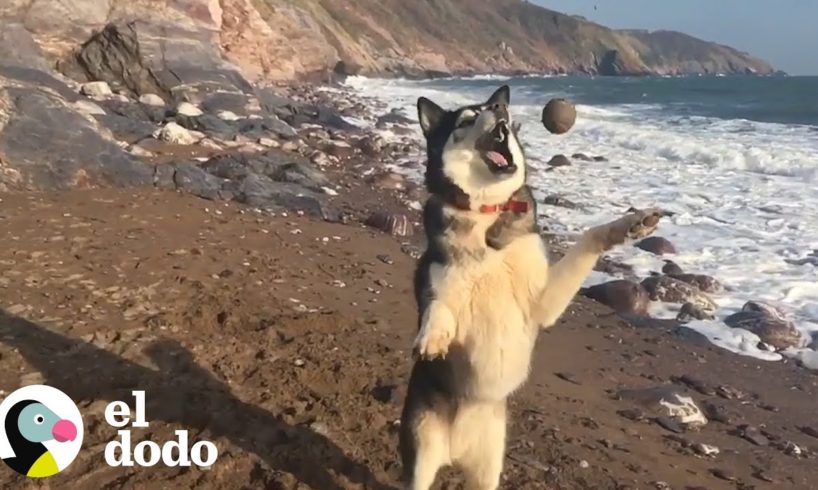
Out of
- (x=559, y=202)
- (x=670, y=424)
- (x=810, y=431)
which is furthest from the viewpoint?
(x=559, y=202)

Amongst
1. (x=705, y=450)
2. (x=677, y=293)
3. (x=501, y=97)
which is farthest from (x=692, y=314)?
(x=501, y=97)

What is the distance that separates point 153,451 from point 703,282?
707 cm

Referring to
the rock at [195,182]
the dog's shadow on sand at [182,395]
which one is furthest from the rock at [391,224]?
the dog's shadow on sand at [182,395]

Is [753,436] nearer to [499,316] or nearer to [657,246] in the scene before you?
[499,316]

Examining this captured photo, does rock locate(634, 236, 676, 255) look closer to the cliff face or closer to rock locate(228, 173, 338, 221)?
Answer: rock locate(228, 173, 338, 221)

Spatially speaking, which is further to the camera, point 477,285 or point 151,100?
point 151,100

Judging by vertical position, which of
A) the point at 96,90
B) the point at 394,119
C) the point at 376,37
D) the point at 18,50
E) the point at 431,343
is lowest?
the point at 376,37

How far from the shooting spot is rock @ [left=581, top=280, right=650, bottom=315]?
8367 mm

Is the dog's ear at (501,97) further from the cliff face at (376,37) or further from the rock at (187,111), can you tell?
the cliff face at (376,37)

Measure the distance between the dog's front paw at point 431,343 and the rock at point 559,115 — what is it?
157 cm

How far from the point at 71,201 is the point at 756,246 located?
8759 millimetres

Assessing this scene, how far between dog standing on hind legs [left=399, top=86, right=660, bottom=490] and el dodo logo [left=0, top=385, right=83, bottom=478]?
1.70m

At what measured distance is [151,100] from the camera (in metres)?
19.5

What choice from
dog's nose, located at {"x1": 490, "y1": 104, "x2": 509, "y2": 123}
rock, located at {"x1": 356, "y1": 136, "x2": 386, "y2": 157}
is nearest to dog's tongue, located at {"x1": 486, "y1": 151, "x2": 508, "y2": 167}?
dog's nose, located at {"x1": 490, "y1": 104, "x2": 509, "y2": 123}
